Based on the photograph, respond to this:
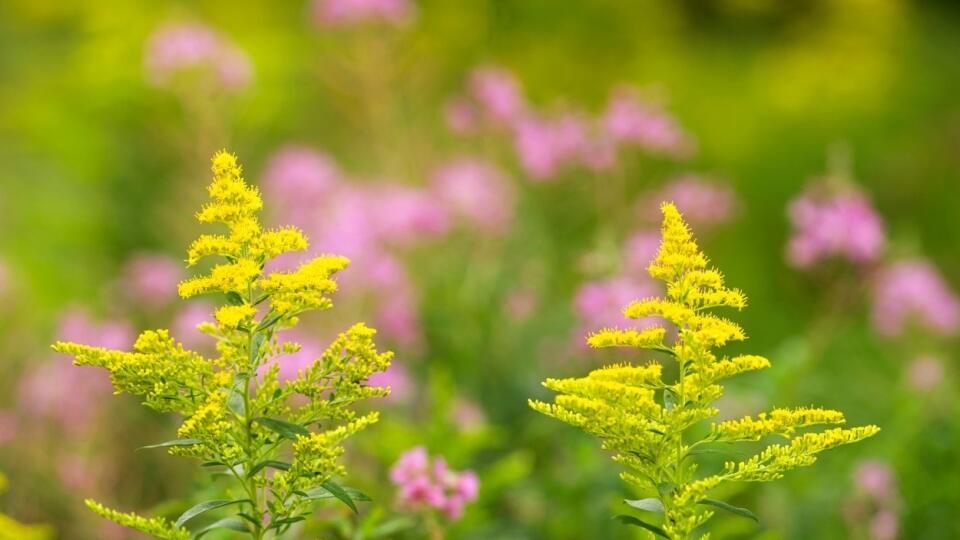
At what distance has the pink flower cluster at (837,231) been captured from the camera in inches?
159

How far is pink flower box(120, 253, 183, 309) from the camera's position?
5488 millimetres

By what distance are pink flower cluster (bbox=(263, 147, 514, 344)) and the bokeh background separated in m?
0.01

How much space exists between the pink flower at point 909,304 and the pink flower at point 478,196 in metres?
1.51

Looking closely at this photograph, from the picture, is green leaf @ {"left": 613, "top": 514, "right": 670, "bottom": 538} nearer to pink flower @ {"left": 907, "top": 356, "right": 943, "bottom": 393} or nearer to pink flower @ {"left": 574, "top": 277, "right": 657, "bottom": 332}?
pink flower @ {"left": 574, "top": 277, "right": 657, "bottom": 332}

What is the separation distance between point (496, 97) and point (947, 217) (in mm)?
5315

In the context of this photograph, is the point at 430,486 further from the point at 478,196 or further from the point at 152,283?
the point at 152,283

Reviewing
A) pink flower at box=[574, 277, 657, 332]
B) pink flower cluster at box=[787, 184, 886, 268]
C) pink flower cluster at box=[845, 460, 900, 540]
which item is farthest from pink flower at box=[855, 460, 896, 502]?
pink flower at box=[574, 277, 657, 332]

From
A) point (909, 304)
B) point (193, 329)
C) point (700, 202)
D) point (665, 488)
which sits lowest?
point (665, 488)

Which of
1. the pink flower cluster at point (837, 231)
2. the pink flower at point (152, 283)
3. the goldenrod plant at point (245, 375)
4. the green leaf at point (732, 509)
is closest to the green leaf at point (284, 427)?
the goldenrod plant at point (245, 375)

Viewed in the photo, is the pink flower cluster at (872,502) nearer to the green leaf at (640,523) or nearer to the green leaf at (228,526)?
the green leaf at (640,523)

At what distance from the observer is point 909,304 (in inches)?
199

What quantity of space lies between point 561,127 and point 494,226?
48 cm

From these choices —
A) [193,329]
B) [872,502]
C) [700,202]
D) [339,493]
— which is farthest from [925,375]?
[339,493]

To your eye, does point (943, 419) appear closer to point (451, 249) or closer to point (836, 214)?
point (836, 214)
